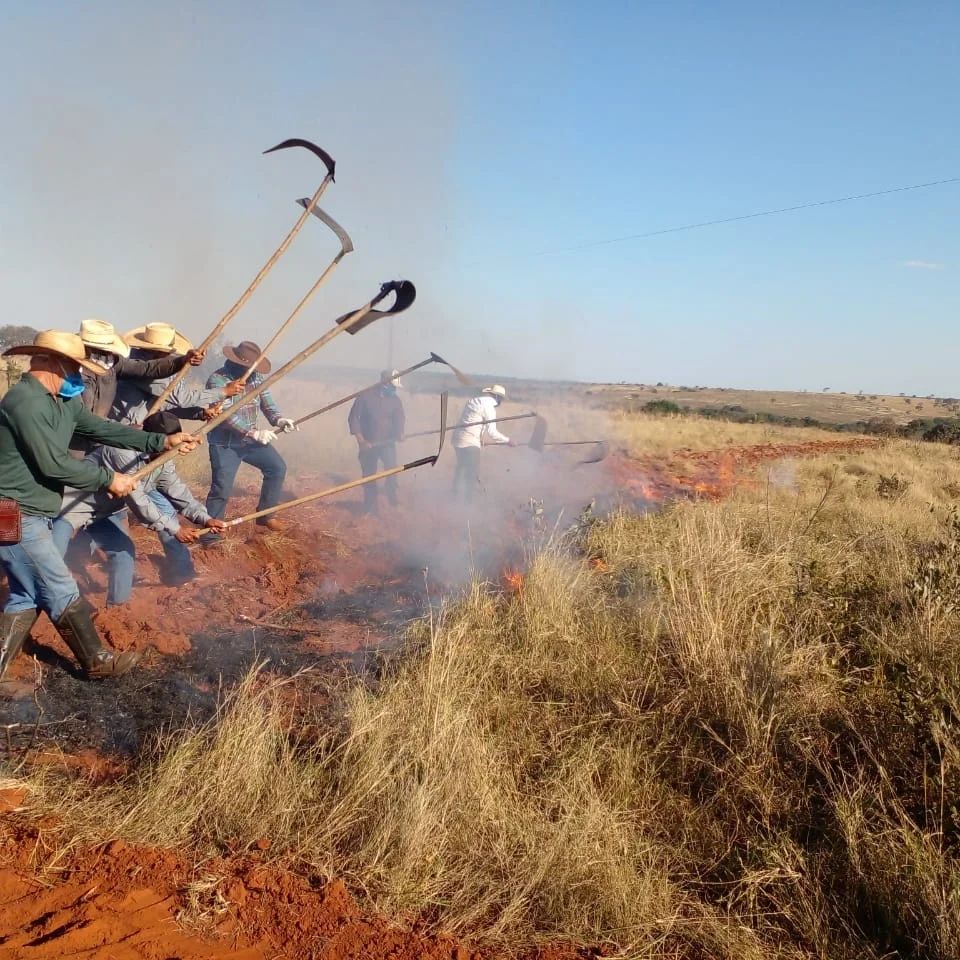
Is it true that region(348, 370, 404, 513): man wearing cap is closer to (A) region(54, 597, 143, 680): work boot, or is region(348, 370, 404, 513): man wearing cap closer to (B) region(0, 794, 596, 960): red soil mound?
(A) region(54, 597, 143, 680): work boot

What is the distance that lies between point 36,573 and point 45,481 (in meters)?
0.48

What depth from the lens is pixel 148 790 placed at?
2848 millimetres

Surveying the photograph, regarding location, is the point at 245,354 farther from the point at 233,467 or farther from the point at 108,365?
the point at 108,365

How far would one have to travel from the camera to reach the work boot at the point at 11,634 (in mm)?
3824

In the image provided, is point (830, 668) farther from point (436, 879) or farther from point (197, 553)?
point (197, 553)

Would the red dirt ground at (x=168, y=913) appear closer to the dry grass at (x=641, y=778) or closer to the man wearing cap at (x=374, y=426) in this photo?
the dry grass at (x=641, y=778)

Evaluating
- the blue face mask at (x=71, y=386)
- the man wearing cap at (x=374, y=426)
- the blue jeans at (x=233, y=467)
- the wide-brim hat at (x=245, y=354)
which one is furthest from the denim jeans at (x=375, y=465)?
the blue face mask at (x=71, y=386)

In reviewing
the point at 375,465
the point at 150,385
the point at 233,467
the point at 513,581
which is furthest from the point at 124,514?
the point at 375,465

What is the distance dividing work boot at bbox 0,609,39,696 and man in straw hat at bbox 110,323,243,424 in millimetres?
1893

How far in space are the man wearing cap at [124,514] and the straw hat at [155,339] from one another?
471 mm

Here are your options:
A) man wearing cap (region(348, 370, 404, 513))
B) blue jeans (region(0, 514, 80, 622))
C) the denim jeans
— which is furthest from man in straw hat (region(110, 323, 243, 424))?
the denim jeans

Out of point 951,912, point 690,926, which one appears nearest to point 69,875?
point 690,926

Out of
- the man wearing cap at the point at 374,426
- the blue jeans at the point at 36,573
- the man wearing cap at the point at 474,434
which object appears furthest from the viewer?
the man wearing cap at the point at 374,426

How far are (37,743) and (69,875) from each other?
113 centimetres
